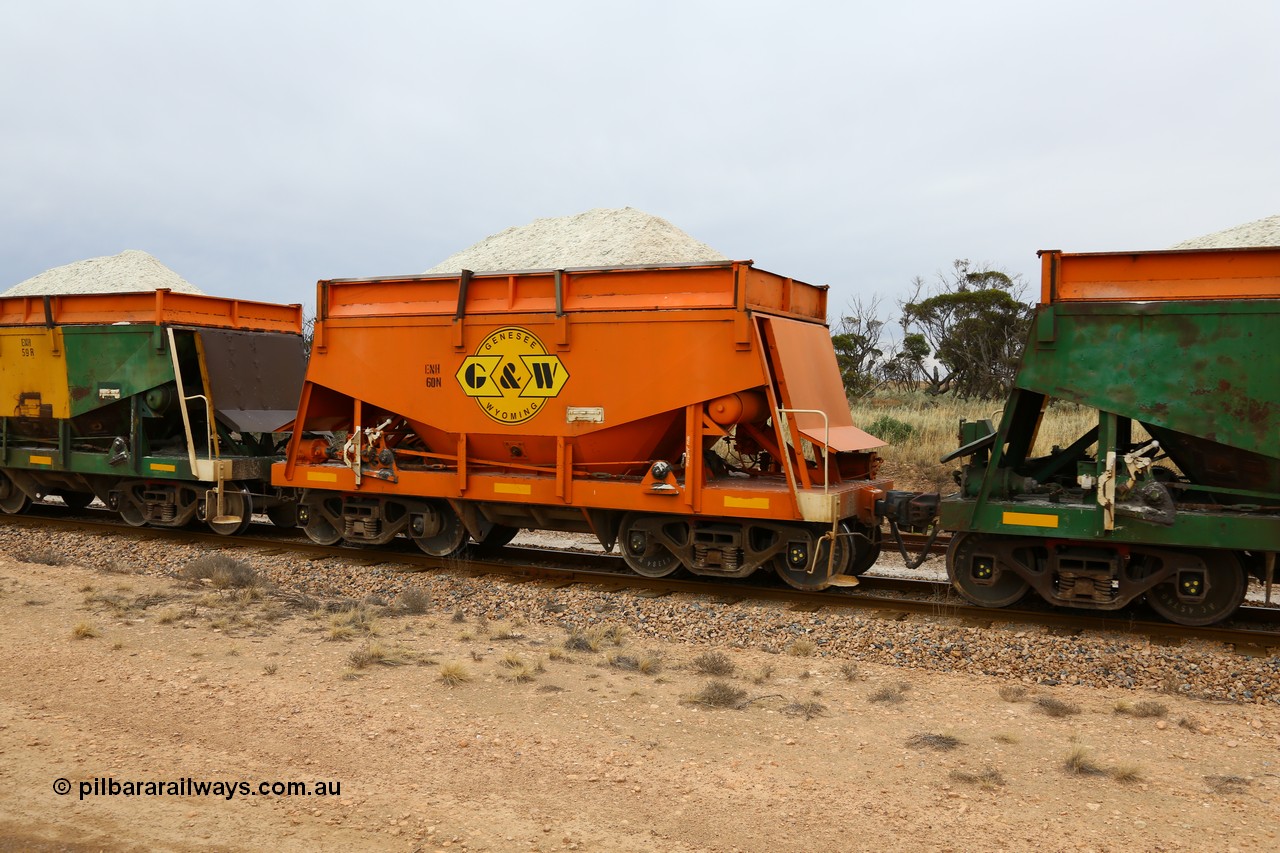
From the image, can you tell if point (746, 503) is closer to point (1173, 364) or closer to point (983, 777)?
point (1173, 364)

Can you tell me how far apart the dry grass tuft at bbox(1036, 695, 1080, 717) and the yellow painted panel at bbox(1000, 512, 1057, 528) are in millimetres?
2137

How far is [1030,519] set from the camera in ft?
26.3

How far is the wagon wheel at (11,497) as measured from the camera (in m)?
14.4

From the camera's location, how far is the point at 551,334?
9898 mm

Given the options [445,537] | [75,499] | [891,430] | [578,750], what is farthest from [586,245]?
[578,750]

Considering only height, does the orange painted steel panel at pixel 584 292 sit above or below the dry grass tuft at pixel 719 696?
above

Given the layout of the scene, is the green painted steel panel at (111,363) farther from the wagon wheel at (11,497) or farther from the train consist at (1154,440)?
the train consist at (1154,440)

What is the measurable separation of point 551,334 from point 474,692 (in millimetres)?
4578

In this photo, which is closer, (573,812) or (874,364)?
(573,812)

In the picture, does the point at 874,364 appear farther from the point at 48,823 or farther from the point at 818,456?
the point at 48,823

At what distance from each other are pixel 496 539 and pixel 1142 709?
7.40 metres

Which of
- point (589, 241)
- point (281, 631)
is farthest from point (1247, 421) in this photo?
point (589, 241)

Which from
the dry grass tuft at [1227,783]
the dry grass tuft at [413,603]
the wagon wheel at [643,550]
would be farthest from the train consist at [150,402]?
the dry grass tuft at [1227,783]

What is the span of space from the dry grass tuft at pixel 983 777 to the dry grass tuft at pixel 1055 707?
123 cm
